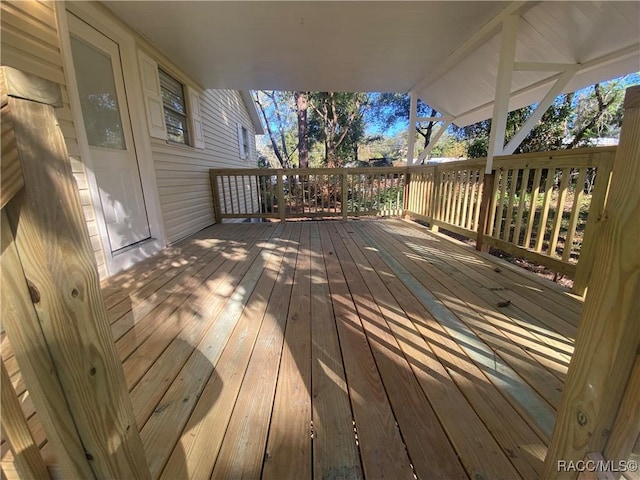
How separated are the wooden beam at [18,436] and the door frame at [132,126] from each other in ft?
7.64

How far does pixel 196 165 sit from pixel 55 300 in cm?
470

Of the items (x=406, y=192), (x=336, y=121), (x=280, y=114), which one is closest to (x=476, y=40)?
(x=406, y=192)

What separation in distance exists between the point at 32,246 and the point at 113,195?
2.84m

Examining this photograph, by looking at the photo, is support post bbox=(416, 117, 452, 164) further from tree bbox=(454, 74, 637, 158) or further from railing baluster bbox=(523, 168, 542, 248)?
tree bbox=(454, 74, 637, 158)

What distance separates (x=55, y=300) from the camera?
19.6 inches

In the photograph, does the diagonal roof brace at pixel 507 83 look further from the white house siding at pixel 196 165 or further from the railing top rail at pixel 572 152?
the white house siding at pixel 196 165

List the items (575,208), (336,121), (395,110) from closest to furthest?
(575,208) < (336,121) < (395,110)

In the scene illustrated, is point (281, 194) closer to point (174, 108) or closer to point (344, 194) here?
point (344, 194)

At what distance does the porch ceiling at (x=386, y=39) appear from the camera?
2.66 m

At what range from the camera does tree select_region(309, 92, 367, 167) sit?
37.7 ft

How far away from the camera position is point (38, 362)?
509mm

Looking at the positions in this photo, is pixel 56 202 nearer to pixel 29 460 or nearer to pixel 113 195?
pixel 29 460

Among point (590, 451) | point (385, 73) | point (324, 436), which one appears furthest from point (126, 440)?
point (385, 73)

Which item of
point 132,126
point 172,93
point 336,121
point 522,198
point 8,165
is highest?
point 336,121
